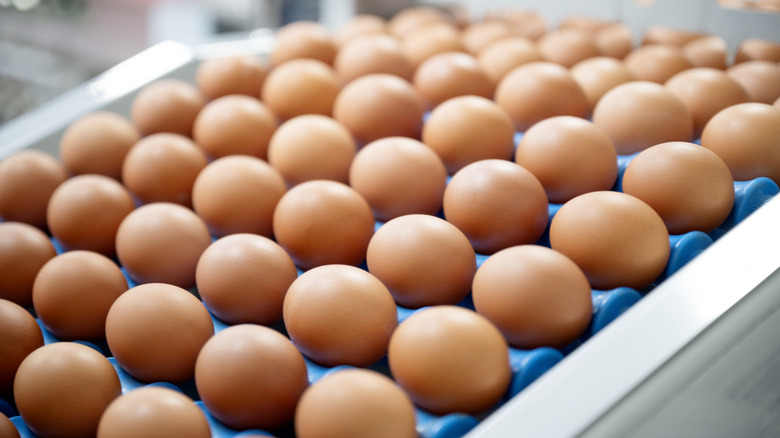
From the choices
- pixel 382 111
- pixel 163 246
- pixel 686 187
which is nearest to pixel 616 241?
pixel 686 187

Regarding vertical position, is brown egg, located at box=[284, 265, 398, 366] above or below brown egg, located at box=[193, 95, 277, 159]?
below

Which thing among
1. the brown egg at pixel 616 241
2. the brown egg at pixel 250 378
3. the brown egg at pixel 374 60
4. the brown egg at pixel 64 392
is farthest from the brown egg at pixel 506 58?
the brown egg at pixel 64 392

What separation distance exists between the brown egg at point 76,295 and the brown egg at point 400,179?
0.37 metres

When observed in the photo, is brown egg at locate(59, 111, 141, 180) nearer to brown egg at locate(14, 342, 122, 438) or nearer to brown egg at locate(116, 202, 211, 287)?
brown egg at locate(116, 202, 211, 287)

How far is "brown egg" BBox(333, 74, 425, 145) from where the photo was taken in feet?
3.62

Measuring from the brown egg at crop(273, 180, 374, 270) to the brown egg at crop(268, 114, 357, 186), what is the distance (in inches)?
5.2

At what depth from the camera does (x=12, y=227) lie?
979 millimetres

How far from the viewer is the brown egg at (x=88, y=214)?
1.01 meters

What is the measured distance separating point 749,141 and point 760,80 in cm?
27

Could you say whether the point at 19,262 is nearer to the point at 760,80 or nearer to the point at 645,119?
the point at 645,119

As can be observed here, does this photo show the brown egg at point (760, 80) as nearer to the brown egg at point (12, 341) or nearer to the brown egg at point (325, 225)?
the brown egg at point (325, 225)

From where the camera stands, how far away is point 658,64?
3.91 ft

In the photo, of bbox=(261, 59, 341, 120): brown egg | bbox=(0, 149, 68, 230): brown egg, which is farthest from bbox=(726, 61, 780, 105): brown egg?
bbox=(0, 149, 68, 230): brown egg

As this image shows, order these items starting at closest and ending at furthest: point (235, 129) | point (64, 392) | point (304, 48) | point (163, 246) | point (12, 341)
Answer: point (64, 392) → point (12, 341) → point (163, 246) → point (235, 129) → point (304, 48)
